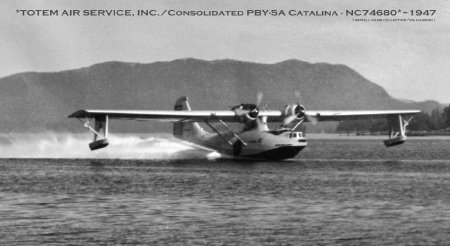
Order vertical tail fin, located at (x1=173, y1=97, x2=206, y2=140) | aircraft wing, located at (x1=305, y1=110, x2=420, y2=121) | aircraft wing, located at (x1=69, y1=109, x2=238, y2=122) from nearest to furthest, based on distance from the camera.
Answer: aircraft wing, located at (x1=69, y1=109, x2=238, y2=122), aircraft wing, located at (x1=305, y1=110, x2=420, y2=121), vertical tail fin, located at (x1=173, y1=97, x2=206, y2=140)

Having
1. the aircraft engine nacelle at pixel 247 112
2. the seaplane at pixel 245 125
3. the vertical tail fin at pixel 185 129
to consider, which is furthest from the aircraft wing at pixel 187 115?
the vertical tail fin at pixel 185 129

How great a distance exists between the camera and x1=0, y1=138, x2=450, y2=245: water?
94.1 ft

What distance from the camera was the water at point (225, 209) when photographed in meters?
28.7

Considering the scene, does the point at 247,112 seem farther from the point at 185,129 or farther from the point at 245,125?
the point at 185,129

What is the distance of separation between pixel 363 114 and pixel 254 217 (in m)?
53.6

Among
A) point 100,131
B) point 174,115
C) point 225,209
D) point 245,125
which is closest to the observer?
point 225,209

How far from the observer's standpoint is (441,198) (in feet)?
139

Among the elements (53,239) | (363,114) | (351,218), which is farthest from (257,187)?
(363,114)

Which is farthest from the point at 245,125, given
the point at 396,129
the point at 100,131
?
the point at 396,129

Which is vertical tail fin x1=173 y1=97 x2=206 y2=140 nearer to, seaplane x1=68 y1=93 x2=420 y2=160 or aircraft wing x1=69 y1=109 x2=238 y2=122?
seaplane x1=68 y1=93 x2=420 y2=160

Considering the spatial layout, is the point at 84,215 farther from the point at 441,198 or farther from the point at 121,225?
the point at 441,198

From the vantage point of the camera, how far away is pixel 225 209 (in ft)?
121

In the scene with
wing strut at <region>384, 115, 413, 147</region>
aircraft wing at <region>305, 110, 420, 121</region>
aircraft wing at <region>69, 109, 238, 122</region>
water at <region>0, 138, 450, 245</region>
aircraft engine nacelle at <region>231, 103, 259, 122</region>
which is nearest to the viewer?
water at <region>0, 138, 450, 245</region>

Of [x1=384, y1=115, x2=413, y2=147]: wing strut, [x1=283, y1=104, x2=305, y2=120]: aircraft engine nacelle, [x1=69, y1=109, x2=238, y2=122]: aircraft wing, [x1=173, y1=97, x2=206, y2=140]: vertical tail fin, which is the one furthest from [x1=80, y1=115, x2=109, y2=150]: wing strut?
[x1=384, y1=115, x2=413, y2=147]: wing strut
